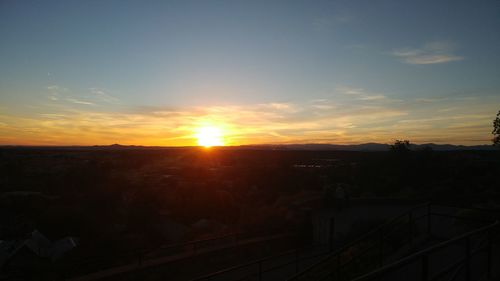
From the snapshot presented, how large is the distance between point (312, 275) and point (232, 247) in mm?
4287

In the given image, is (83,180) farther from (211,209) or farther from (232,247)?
(232,247)

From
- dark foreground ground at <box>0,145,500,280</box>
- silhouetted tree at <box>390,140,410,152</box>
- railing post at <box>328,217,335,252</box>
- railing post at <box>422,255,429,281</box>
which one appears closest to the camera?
railing post at <box>422,255,429,281</box>

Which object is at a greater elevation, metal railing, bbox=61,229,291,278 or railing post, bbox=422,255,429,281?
railing post, bbox=422,255,429,281

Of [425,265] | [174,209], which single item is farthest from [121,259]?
[425,265]

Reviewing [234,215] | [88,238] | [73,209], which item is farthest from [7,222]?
[234,215]

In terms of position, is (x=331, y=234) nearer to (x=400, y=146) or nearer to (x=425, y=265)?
(x=425, y=265)

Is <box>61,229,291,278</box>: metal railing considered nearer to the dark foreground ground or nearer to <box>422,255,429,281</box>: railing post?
the dark foreground ground

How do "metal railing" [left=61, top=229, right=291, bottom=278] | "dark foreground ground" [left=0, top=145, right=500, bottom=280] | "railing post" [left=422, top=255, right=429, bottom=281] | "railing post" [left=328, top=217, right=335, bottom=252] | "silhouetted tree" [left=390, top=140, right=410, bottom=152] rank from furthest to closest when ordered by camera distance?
"silhouetted tree" [left=390, top=140, right=410, bottom=152]
"dark foreground ground" [left=0, top=145, right=500, bottom=280]
"railing post" [left=328, top=217, right=335, bottom=252]
"metal railing" [left=61, top=229, right=291, bottom=278]
"railing post" [left=422, top=255, right=429, bottom=281]

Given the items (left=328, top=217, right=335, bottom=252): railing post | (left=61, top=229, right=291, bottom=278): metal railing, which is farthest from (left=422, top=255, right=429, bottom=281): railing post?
(left=328, top=217, right=335, bottom=252): railing post

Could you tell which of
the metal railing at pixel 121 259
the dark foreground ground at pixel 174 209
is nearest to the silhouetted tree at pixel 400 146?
the dark foreground ground at pixel 174 209

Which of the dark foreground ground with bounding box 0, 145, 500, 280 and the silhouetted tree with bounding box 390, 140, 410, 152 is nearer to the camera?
the dark foreground ground with bounding box 0, 145, 500, 280

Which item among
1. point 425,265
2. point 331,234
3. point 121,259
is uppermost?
point 425,265

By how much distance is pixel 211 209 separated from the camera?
27.0 m

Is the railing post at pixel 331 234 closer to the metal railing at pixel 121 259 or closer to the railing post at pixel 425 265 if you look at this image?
the metal railing at pixel 121 259
